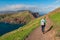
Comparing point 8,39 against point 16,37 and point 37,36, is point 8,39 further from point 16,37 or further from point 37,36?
point 37,36

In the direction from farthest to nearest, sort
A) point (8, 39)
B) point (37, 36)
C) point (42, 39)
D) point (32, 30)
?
point (32, 30), point (8, 39), point (37, 36), point (42, 39)

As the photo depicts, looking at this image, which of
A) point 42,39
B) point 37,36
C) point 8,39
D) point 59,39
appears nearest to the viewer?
point 59,39

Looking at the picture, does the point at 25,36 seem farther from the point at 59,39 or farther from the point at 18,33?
the point at 59,39

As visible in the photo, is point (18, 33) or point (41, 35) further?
point (18, 33)

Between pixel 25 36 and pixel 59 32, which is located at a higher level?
pixel 59 32

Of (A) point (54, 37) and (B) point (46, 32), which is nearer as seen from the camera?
(A) point (54, 37)

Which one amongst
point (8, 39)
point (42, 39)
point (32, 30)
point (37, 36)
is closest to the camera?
point (42, 39)

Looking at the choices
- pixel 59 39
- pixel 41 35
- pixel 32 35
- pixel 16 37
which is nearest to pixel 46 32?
pixel 41 35

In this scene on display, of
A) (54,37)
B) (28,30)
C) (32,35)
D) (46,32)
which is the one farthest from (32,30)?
(54,37)

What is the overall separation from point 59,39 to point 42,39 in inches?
232

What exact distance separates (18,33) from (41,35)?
17.8ft

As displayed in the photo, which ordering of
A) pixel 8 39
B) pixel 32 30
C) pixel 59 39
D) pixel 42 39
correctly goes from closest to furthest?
pixel 59 39 → pixel 42 39 → pixel 8 39 → pixel 32 30

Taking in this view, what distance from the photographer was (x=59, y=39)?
23703 mm

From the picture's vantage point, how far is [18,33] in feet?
116
